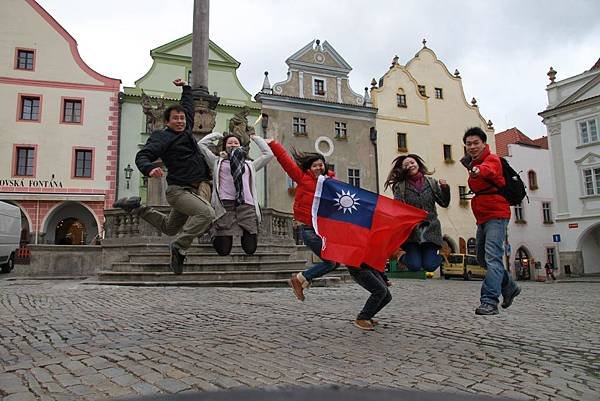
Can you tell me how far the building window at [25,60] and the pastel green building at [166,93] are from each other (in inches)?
200

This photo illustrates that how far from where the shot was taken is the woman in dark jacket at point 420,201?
217 inches

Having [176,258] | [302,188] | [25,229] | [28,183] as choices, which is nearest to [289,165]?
[302,188]

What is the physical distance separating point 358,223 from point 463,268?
2565 centimetres

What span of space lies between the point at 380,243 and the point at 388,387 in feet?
7.39

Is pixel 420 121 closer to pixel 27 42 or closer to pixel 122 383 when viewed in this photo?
pixel 27 42

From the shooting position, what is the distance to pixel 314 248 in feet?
18.4

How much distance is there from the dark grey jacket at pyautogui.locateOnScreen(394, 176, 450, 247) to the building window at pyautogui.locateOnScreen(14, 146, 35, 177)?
84.1 feet

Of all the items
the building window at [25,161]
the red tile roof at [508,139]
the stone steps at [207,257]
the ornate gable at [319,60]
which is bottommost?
the stone steps at [207,257]

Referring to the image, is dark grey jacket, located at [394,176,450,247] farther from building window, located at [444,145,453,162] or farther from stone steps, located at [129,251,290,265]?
building window, located at [444,145,453,162]

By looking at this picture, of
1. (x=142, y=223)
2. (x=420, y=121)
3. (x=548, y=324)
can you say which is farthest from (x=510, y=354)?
(x=420, y=121)

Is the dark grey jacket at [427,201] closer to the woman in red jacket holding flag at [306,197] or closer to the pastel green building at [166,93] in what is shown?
the woman in red jacket holding flag at [306,197]

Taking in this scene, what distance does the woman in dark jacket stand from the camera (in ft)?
18.1

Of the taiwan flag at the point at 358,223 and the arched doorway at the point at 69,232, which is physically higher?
the arched doorway at the point at 69,232

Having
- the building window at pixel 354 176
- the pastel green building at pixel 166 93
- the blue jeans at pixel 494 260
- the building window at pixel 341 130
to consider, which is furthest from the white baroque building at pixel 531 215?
the blue jeans at pixel 494 260
